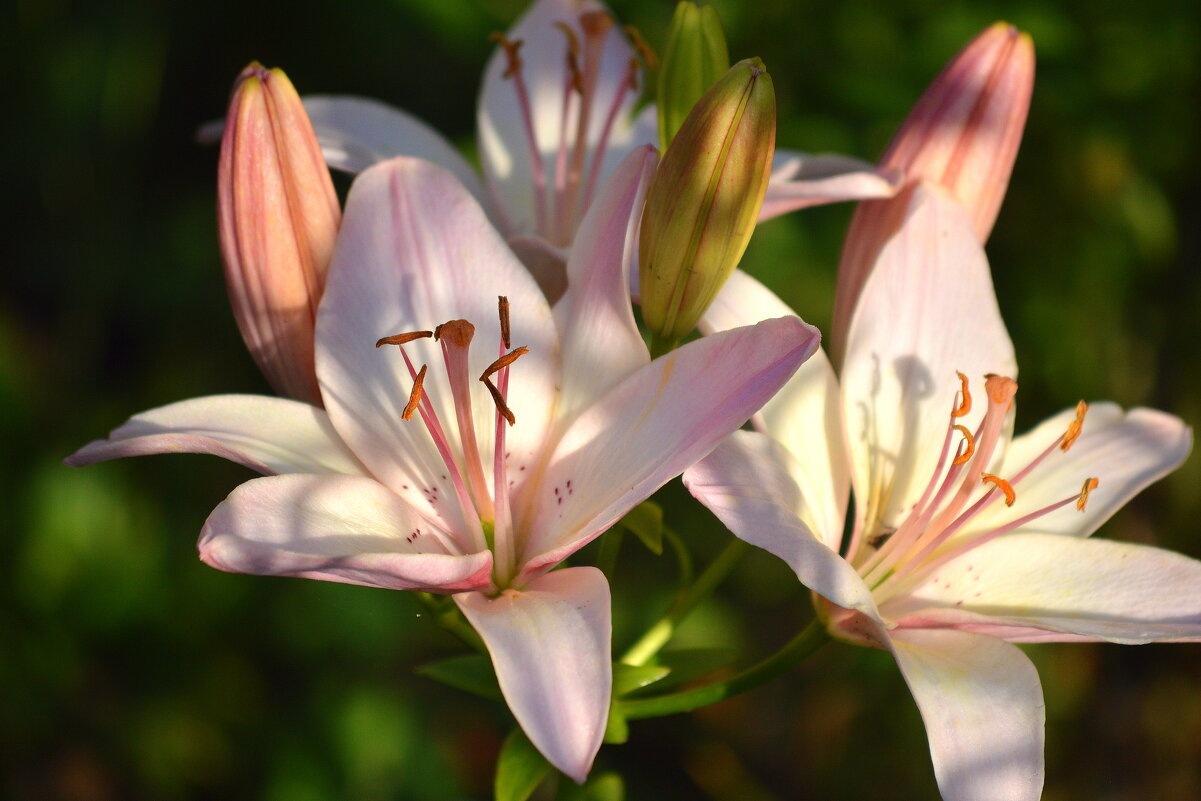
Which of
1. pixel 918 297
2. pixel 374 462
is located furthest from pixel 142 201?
pixel 918 297

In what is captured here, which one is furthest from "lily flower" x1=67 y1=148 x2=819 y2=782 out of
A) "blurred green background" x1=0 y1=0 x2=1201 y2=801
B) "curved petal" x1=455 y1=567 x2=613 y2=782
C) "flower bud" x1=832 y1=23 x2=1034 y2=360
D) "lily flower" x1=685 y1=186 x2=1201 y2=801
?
"blurred green background" x1=0 y1=0 x2=1201 y2=801

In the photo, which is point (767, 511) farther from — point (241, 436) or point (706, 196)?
point (241, 436)

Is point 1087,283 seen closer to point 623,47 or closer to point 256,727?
point 623,47

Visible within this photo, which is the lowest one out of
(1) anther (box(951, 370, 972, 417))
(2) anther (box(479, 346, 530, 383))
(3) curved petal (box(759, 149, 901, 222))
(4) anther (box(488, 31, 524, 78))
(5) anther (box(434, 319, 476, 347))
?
(1) anther (box(951, 370, 972, 417))

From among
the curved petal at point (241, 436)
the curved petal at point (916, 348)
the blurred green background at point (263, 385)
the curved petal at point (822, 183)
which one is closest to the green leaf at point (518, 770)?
the curved petal at point (241, 436)

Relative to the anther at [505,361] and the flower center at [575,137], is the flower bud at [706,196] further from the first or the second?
the flower center at [575,137]

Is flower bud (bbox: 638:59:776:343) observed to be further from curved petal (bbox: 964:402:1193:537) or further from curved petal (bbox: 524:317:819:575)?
curved petal (bbox: 964:402:1193:537)
